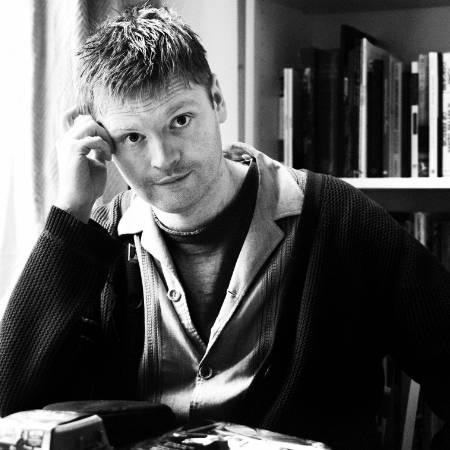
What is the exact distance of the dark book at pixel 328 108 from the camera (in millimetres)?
1729

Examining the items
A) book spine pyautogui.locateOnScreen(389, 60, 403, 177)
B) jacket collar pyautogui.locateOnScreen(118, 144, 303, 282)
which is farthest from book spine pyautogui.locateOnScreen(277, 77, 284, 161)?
jacket collar pyautogui.locateOnScreen(118, 144, 303, 282)

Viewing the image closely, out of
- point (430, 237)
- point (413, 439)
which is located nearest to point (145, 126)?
point (430, 237)

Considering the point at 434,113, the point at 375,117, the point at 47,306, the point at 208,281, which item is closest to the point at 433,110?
the point at 434,113

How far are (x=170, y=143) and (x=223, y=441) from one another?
0.45 meters

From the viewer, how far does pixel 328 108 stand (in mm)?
1731

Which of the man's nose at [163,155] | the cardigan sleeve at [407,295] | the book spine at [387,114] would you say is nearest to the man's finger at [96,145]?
the man's nose at [163,155]

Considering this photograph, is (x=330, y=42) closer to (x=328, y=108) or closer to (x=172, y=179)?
(x=328, y=108)

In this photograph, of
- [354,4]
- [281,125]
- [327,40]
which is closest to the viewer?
[281,125]

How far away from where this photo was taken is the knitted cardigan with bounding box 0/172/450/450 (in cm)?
116

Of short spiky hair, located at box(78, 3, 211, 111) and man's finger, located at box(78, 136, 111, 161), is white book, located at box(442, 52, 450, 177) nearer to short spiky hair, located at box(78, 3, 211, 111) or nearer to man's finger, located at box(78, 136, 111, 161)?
short spiky hair, located at box(78, 3, 211, 111)

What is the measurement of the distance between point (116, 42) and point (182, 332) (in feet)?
1.48

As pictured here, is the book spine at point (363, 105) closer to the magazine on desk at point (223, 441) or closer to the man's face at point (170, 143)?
the man's face at point (170, 143)

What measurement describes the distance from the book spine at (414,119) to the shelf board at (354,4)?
9.3 inches

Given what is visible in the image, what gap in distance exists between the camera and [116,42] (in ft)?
3.84
